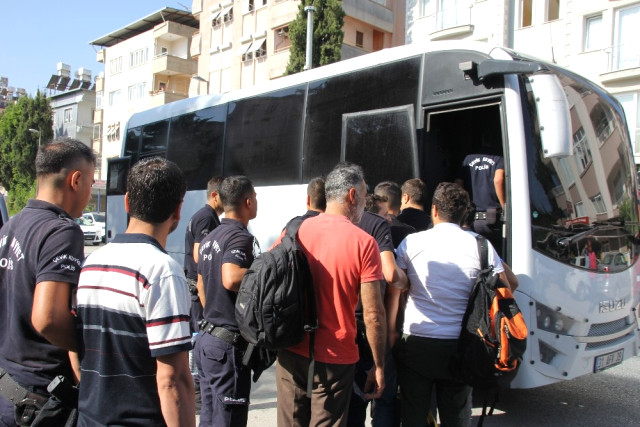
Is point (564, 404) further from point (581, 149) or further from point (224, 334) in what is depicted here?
point (224, 334)

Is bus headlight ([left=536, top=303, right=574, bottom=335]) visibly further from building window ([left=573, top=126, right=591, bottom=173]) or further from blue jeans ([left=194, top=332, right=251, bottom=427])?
blue jeans ([left=194, top=332, right=251, bottom=427])

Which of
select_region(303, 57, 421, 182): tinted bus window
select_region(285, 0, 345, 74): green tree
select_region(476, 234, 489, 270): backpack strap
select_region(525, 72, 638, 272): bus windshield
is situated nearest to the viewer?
select_region(476, 234, 489, 270): backpack strap

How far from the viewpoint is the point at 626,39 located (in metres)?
21.9

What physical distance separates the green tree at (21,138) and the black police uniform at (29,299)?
55229 mm

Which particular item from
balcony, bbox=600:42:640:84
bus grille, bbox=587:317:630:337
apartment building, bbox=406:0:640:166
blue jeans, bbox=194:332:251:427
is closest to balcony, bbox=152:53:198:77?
apartment building, bbox=406:0:640:166

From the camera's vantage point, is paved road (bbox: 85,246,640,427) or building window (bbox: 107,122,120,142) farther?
building window (bbox: 107,122,120,142)

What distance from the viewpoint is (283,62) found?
3088cm

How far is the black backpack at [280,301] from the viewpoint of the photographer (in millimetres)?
3127

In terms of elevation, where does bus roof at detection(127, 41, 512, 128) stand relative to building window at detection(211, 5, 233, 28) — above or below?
below

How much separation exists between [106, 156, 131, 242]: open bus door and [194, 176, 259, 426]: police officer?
Answer: 323 inches

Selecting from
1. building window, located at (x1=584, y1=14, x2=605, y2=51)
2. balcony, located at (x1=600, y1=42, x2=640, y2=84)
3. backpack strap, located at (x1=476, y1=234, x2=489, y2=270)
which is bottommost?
backpack strap, located at (x1=476, y1=234, x2=489, y2=270)

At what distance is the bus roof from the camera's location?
18.2 feet

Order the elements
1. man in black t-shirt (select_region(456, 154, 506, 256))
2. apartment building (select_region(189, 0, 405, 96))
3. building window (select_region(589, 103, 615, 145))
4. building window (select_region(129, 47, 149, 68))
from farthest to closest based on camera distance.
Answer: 1. building window (select_region(129, 47, 149, 68))
2. apartment building (select_region(189, 0, 405, 96))
3. building window (select_region(589, 103, 615, 145))
4. man in black t-shirt (select_region(456, 154, 506, 256))

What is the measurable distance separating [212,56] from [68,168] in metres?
38.0
